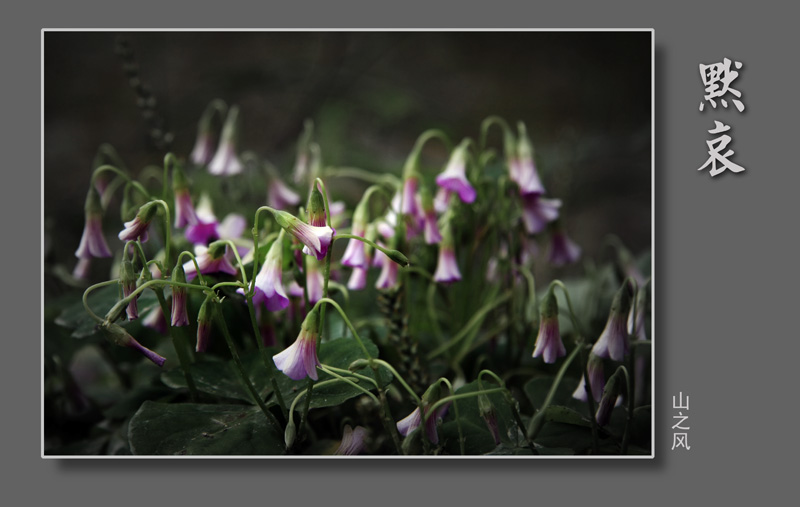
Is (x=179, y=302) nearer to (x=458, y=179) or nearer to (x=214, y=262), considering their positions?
(x=214, y=262)

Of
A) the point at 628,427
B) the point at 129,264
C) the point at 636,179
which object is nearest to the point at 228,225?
the point at 129,264

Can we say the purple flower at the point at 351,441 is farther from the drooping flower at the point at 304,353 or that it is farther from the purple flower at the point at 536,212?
the purple flower at the point at 536,212

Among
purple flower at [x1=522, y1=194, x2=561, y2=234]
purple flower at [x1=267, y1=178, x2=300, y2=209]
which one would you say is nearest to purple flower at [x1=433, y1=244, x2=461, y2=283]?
purple flower at [x1=522, y1=194, x2=561, y2=234]

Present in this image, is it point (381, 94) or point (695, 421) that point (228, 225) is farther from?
point (381, 94)

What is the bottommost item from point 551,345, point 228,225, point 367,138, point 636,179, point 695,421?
point 695,421

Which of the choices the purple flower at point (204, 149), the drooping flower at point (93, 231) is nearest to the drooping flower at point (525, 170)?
the purple flower at point (204, 149)

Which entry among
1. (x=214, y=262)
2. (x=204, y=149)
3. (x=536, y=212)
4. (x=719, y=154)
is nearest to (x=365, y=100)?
(x=204, y=149)
